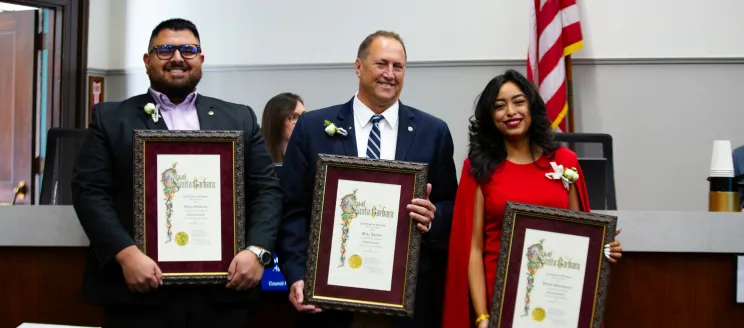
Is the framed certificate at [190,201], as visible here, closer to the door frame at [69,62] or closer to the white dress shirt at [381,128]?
the white dress shirt at [381,128]

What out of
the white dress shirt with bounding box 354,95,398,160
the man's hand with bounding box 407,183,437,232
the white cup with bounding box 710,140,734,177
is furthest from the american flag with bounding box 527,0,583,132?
the man's hand with bounding box 407,183,437,232

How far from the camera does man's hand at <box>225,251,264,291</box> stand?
202 centimetres

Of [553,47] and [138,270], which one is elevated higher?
[553,47]

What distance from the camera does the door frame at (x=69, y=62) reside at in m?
5.72

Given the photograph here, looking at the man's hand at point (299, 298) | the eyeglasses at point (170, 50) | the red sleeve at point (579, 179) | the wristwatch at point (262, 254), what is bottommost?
the man's hand at point (299, 298)

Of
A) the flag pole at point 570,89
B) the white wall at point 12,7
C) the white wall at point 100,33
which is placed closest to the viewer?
the flag pole at point 570,89

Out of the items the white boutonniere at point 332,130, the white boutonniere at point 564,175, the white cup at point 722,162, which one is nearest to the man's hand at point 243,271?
the white boutonniere at point 332,130

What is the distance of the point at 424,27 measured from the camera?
530 centimetres

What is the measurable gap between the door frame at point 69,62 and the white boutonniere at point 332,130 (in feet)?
13.4

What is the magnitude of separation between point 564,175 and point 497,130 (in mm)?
250

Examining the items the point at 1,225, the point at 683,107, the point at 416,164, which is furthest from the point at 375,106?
the point at 683,107

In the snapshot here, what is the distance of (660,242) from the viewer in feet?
7.86

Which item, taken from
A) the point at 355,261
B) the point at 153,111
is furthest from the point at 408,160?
the point at 153,111

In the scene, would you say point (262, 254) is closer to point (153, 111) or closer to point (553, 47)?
point (153, 111)
